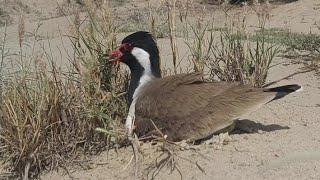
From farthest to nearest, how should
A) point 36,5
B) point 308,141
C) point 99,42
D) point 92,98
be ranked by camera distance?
1. point 36,5
2. point 99,42
3. point 92,98
4. point 308,141

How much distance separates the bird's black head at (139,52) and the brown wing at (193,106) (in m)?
0.30

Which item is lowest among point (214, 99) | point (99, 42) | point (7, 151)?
point (7, 151)

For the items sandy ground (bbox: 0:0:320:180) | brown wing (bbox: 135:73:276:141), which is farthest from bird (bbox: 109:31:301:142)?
sandy ground (bbox: 0:0:320:180)

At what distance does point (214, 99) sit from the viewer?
15.0 ft

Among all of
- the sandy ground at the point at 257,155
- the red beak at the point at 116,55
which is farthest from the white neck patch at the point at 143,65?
the sandy ground at the point at 257,155

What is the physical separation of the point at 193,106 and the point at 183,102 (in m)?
0.09

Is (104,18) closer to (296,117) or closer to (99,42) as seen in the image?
(99,42)

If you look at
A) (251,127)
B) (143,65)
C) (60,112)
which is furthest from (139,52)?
(251,127)

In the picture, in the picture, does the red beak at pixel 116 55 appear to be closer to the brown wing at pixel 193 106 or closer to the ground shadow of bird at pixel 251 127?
the brown wing at pixel 193 106

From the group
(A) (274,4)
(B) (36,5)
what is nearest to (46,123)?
(A) (274,4)

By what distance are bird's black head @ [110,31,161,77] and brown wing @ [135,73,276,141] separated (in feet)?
0.97

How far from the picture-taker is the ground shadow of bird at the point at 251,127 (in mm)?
4770

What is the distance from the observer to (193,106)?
4535 mm

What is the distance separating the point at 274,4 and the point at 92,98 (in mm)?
12729
